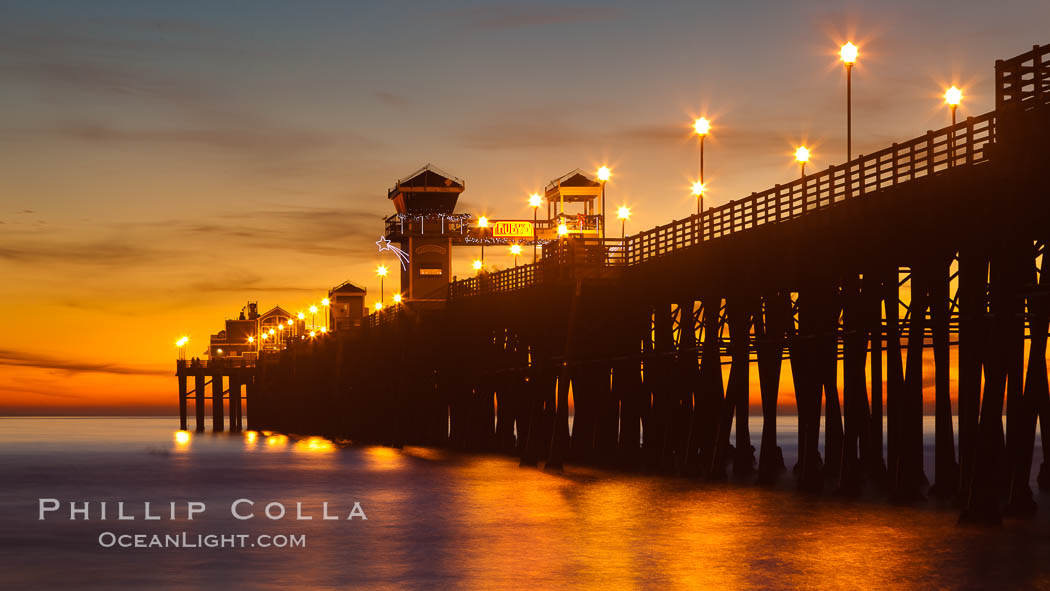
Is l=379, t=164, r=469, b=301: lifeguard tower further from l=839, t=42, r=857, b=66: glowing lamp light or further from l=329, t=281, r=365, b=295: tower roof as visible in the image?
l=839, t=42, r=857, b=66: glowing lamp light

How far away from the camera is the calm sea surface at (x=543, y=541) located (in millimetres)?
22688

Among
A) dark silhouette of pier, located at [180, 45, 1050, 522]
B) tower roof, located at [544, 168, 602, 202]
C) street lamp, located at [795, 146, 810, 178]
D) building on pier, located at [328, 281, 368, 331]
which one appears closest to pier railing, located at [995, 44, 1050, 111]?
dark silhouette of pier, located at [180, 45, 1050, 522]

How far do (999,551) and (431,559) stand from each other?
401 inches

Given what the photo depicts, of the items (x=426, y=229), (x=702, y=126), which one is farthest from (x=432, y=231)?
(x=702, y=126)

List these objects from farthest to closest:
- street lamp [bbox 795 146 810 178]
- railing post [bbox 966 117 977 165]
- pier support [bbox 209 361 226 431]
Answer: pier support [bbox 209 361 226 431] < street lamp [bbox 795 146 810 178] < railing post [bbox 966 117 977 165]

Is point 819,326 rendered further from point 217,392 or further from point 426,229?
point 217,392

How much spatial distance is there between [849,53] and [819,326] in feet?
21.0

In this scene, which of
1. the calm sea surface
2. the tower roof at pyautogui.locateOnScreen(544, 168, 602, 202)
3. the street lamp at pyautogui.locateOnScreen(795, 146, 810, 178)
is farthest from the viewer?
the tower roof at pyautogui.locateOnScreen(544, 168, 602, 202)

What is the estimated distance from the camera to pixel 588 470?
47.8m

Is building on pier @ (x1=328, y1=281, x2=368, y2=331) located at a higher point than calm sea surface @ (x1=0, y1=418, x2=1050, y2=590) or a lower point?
higher

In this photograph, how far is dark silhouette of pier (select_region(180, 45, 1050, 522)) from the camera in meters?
24.4

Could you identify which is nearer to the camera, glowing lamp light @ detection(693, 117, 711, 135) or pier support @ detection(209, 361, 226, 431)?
glowing lamp light @ detection(693, 117, 711, 135)

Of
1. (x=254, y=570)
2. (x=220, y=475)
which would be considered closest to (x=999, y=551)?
(x=254, y=570)

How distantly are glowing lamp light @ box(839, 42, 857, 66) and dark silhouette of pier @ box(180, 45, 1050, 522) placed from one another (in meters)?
2.16
